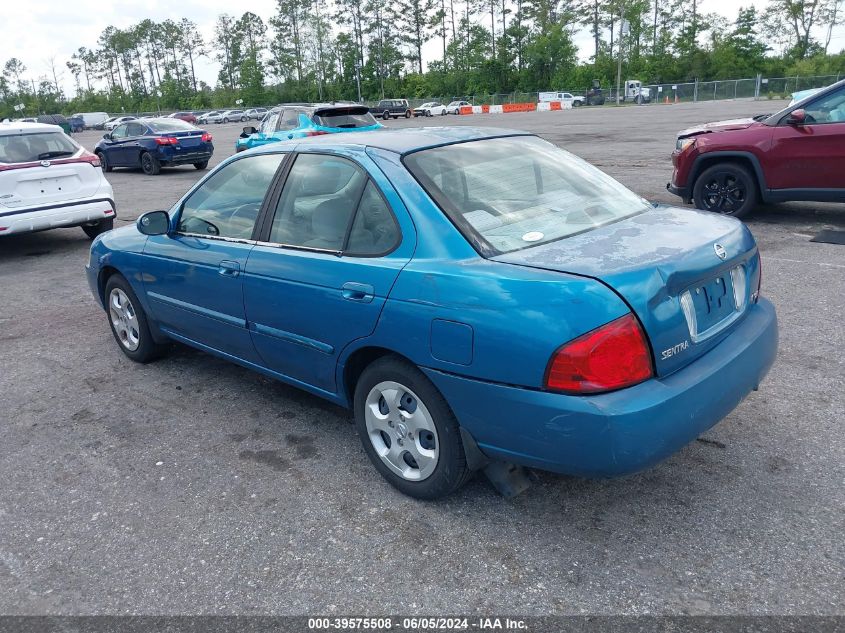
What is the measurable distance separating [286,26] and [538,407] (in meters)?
116

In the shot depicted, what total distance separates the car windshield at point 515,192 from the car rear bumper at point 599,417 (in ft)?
2.09

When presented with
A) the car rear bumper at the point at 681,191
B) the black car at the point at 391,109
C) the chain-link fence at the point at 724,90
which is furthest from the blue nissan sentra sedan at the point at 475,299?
the chain-link fence at the point at 724,90

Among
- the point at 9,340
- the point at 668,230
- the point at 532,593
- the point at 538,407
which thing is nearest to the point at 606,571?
the point at 532,593

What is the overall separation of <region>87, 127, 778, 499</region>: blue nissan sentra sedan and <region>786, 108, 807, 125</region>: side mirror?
5430mm

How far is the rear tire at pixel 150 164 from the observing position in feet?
62.8

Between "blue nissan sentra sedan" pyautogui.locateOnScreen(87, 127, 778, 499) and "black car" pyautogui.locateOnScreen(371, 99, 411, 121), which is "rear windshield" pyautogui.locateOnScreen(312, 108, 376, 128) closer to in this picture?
"blue nissan sentra sedan" pyautogui.locateOnScreen(87, 127, 778, 499)

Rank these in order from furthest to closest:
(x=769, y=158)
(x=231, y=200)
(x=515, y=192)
A: (x=769, y=158), (x=231, y=200), (x=515, y=192)

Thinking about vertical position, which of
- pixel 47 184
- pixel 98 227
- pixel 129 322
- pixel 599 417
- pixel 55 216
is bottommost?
pixel 98 227

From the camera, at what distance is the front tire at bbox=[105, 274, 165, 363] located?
4.89m

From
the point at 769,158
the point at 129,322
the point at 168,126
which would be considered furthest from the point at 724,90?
the point at 129,322

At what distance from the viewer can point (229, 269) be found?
3.83 metres

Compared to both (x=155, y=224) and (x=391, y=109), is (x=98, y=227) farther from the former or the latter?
(x=391, y=109)

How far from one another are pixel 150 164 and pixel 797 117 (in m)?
16.5

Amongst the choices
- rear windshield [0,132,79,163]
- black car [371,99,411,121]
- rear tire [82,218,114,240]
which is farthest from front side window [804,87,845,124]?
black car [371,99,411,121]
